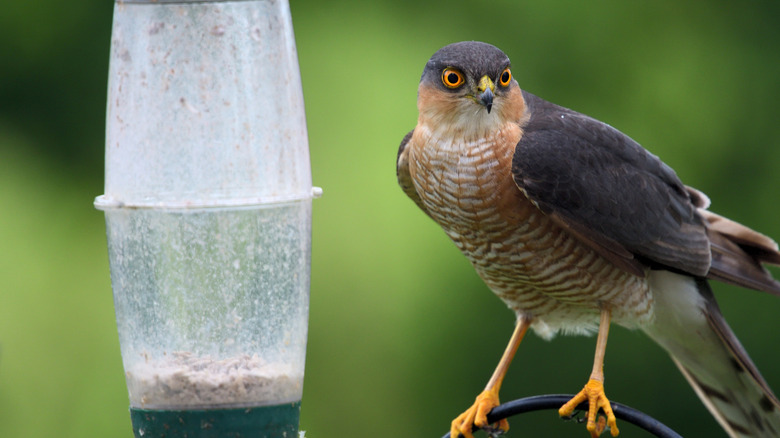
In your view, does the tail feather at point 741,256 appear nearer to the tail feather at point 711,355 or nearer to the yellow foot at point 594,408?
the tail feather at point 711,355

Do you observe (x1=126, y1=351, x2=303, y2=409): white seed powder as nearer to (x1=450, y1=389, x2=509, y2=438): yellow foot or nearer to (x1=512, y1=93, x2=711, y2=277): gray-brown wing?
(x1=512, y1=93, x2=711, y2=277): gray-brown wing

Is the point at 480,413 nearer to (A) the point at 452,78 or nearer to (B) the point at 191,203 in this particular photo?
(A) the point at 452,78

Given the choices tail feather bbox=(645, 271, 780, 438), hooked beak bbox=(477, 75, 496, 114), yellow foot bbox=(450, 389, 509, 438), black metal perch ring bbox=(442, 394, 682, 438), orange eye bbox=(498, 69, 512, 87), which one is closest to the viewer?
black metal perch ring bbox=(442, 394, 682, 438)

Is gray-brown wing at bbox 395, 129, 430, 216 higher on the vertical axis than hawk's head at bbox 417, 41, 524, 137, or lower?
lower

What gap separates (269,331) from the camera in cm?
222

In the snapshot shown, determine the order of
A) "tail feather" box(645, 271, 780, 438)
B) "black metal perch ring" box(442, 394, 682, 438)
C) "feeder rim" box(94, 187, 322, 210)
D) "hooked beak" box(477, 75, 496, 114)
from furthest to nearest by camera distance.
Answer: "tail feather" box(645, 271, 780, 438)
"hooked beak" box(477, 75, 496, 114)
"black metal perch ring" box(442, 394, 682, 438)
"feeder rim" box(94, 187, 322, 210)

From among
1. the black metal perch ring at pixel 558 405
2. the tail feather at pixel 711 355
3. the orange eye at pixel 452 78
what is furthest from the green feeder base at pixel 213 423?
the tail feather at pixel 711 355

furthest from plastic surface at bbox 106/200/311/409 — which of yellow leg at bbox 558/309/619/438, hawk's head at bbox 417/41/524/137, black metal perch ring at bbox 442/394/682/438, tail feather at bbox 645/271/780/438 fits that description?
tail feather at bbox 645/271/780/438

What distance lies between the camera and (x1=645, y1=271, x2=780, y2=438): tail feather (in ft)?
12.3

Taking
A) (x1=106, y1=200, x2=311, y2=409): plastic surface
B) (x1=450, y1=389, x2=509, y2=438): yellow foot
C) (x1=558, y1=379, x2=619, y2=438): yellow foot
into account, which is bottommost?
(x1=450, y1=389, x2=509, y2=438): yellow foot

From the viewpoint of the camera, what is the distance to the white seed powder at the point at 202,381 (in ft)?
7.18

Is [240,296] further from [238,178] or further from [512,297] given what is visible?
[512,297]

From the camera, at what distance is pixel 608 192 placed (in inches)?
133

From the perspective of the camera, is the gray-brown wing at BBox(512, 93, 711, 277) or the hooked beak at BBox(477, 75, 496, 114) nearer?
the hooked beak at BBox(477, 75, 496, 114)
